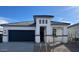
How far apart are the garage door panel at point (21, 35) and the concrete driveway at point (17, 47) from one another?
129 mm

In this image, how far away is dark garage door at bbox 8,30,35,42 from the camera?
21.2ft

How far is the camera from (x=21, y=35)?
6508mm

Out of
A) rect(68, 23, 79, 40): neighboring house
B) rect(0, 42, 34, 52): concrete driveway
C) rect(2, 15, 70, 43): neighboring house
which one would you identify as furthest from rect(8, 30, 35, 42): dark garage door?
rect(68, 23, 79, 40): neighboring house

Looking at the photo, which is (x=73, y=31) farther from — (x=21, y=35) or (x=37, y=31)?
(x=21, y=35)

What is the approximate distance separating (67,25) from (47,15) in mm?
677

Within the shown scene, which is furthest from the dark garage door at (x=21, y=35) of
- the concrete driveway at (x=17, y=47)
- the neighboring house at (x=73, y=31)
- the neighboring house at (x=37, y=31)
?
the neighboring house at (x=73, y=31)

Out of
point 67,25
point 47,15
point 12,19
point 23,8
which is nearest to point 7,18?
point 12,19

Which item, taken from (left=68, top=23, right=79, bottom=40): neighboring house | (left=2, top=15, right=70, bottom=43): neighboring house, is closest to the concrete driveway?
(left=2, top=15, right=70, bottom=43): neighboring house

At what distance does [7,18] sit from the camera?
20.9ft

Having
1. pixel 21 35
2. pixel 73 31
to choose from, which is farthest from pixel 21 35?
pixel 73 31

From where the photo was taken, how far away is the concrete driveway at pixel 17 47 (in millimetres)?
6398

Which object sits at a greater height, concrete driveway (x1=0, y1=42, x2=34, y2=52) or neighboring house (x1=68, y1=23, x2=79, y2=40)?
neighboring house (x1=68, y1=23, x2=79, y2=40)

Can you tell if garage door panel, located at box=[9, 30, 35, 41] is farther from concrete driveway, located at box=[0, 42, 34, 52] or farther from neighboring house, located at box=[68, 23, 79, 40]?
neighboring house, located at box=[68, 23, 79, 40]
